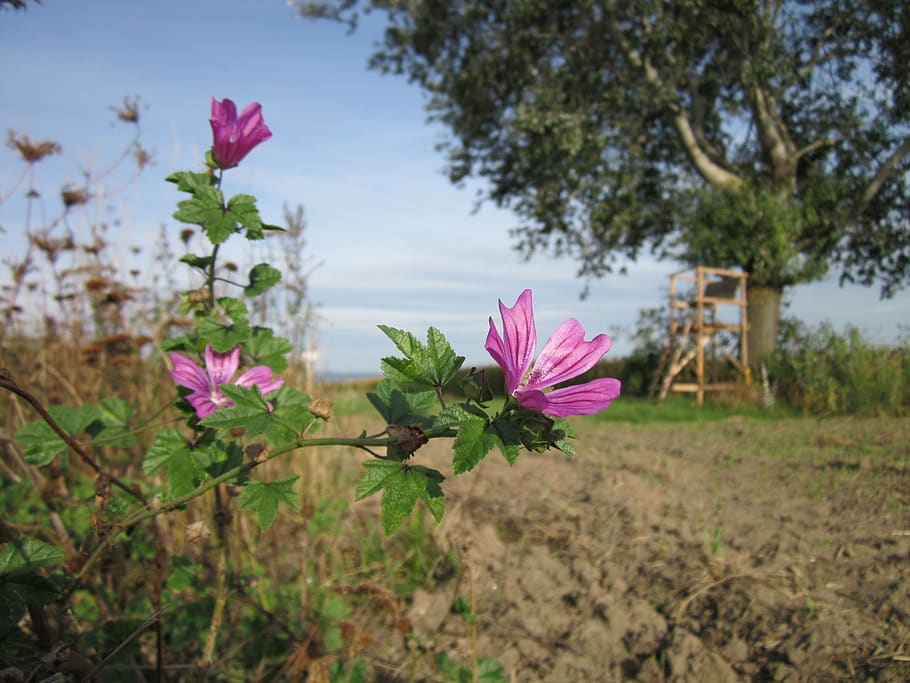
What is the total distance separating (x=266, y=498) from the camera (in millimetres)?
1048

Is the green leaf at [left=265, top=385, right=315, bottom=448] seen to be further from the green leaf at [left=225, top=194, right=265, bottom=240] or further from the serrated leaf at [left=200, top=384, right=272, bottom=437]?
Result: the green leaf at [left=225, top=194, right=265, bottom=240]

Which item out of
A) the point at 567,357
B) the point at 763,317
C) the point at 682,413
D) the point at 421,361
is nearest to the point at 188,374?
the point at 421,361

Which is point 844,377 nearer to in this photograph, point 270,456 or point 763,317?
point 763,317

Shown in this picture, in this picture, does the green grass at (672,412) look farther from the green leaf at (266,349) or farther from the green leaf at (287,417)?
the green leaf at (287,417)

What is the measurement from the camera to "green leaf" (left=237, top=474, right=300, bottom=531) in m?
1.01

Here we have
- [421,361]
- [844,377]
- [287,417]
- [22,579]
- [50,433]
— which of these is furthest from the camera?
[844,377]

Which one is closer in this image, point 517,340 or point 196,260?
point 517,340

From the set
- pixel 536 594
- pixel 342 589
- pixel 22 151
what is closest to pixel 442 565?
pixel 536 594

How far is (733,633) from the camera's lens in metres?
1.92

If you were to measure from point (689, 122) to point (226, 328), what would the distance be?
14299 mm

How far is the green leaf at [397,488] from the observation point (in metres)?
0.79

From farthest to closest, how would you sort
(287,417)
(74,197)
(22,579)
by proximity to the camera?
(74,197), (287,417), (22,579)

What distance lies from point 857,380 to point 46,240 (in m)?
7.82

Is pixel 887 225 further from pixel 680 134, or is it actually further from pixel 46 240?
pixel 46 240
